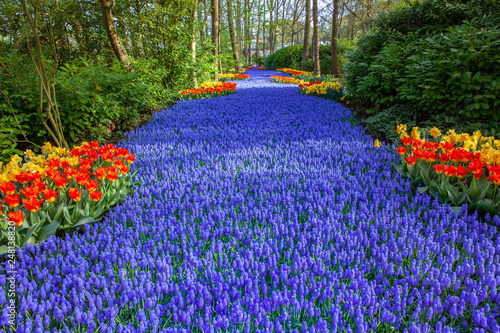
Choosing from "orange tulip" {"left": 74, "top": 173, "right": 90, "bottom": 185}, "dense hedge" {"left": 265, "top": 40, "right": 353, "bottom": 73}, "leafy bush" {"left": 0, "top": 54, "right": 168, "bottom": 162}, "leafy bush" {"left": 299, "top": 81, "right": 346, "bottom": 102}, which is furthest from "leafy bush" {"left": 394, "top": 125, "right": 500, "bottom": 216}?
"dense hedge" {"left": 265, "top": 40, "right": 353, "bottom": 73}

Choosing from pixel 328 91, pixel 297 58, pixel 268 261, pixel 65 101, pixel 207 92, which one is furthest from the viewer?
pixel 297 58

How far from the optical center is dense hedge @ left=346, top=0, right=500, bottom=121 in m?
3.71

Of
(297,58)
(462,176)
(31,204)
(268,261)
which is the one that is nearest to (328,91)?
(462,176)

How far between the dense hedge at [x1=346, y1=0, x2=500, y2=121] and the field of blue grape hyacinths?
1748mm

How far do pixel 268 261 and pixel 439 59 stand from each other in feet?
13.4

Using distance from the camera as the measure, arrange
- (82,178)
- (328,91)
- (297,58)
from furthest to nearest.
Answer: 1. (297,58)
2. (328,91)
3. (82,178)

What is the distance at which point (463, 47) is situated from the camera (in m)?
3.80

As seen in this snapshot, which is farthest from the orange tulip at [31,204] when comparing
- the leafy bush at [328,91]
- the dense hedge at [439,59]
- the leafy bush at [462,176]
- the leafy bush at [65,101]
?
the leafy bush at [328,91]

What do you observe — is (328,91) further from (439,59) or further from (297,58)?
(297,58)

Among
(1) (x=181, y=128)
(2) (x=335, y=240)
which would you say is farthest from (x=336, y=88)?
(2) (x=335, y=240)

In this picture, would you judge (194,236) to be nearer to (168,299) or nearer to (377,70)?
(168,299)

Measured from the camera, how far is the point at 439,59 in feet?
13.3

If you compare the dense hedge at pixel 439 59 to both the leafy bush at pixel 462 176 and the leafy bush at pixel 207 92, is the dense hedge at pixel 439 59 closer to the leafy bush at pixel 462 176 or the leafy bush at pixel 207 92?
the leafy bush at pixel 462 176

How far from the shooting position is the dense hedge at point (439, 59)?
3.71 metres
